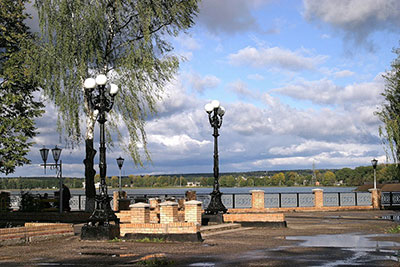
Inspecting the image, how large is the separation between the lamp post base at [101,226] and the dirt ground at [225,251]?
11.5 inches

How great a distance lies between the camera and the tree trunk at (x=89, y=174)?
2672 centimetres

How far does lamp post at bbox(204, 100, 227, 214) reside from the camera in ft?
72.1

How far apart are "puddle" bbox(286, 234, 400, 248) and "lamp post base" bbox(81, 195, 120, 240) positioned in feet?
16.9

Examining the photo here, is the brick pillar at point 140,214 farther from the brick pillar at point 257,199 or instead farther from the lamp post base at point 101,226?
the brick pillar at point 257,199

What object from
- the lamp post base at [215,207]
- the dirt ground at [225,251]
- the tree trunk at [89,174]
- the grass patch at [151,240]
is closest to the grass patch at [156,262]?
the dirt ground at [225,251]

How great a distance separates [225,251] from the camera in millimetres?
13281

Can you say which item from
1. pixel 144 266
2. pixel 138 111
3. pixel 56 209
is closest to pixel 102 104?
pixel 144 266

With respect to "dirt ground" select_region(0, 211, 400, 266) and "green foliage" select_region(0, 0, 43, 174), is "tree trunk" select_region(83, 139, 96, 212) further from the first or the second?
"dirt ground" select_region(0, 211, 400, 266)

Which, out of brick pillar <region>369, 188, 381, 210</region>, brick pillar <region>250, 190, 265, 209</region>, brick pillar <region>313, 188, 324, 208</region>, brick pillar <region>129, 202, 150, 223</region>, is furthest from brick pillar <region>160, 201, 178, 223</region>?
brick pillar <region>369, 188, 381, 210</region>

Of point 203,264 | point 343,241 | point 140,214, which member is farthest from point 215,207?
point 203,264

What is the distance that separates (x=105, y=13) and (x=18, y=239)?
44.6 feet

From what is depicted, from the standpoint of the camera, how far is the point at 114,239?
52.4ft

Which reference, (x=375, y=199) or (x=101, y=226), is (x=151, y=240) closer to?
(x=101, y=226)

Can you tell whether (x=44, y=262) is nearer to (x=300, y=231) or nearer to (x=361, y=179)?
(x=300, y=231)
